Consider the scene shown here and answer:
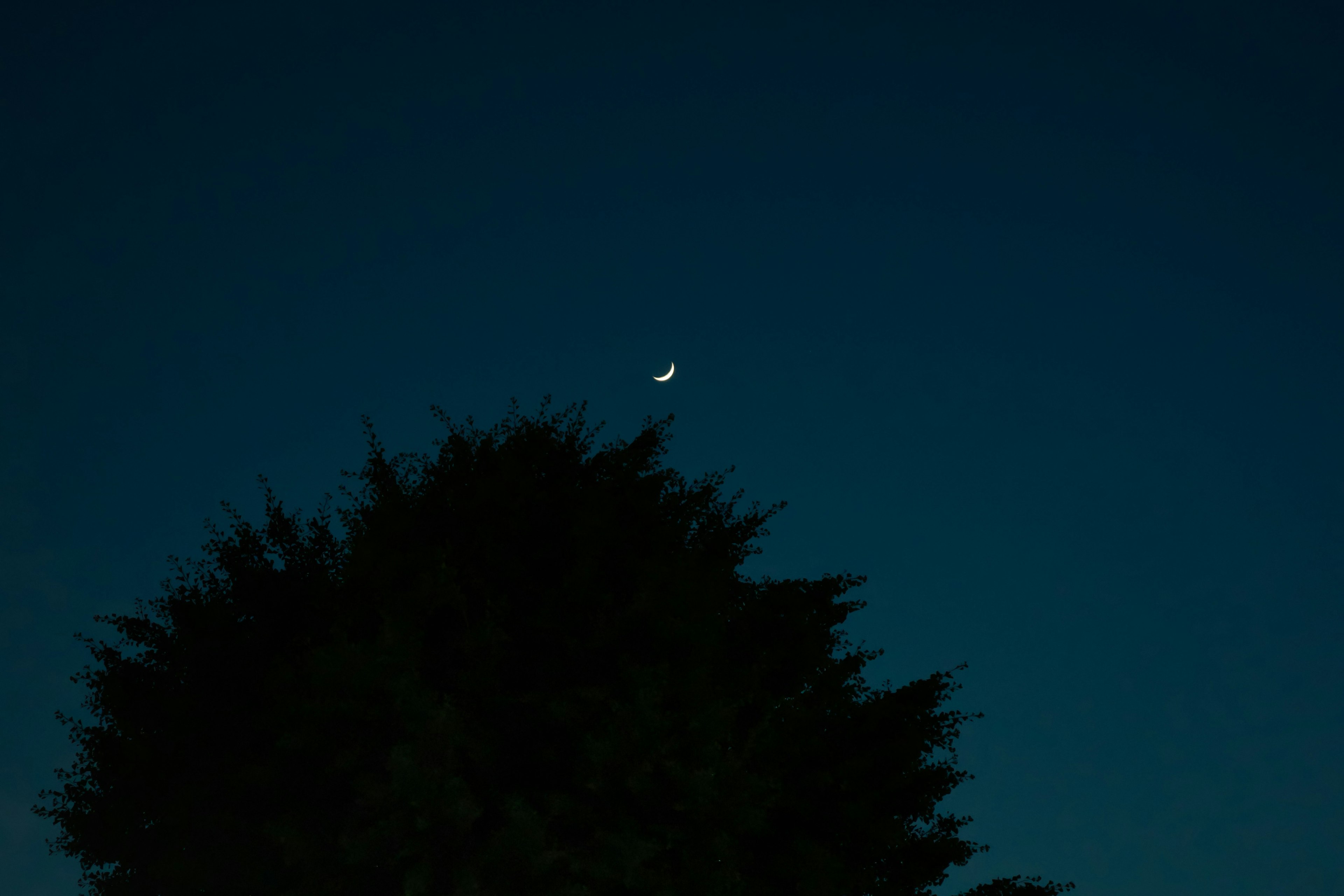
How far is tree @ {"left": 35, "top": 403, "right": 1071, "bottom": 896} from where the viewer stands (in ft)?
63.6

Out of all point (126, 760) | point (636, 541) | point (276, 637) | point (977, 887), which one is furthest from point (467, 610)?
point (977, 887)

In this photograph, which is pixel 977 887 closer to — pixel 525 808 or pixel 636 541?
pixel 636 541

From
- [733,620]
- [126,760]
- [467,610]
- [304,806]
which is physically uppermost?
[733,620]

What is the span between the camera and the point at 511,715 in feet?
70.6

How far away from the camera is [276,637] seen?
26281 mm

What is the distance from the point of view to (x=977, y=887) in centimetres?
3091

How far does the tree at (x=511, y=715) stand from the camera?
19.4 metres

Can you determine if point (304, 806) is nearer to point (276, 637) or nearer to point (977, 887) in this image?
point (276, 637)

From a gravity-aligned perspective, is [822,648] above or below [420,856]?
above

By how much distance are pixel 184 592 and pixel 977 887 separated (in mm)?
23960

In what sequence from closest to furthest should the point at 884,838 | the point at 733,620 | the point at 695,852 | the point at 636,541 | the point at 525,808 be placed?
the point at 525,808 < the point at 695,852 < the point at 636,541 < the point at 884,838 < the point at 733,620

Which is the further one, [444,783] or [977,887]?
[977,887]

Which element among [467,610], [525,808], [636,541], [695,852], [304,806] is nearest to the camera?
[525,808]

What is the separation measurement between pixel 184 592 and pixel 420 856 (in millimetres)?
13012
